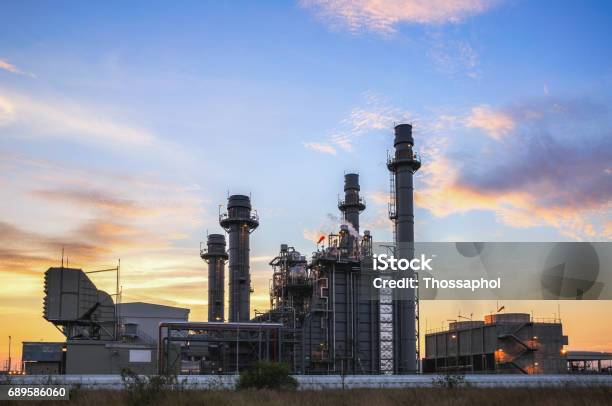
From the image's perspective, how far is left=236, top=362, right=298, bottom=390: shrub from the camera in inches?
1458

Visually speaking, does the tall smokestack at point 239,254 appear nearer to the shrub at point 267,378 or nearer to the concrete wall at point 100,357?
the concrete wall at point 100,357

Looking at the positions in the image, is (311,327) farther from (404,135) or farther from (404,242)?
(404,135)

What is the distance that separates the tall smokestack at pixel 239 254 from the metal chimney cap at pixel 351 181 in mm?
13807

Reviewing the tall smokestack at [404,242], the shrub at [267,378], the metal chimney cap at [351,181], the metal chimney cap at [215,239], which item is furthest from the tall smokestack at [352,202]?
the shrub at [267,378]

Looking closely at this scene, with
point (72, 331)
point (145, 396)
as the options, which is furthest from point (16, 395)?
point (72, 331)

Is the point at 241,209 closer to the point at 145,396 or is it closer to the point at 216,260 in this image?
the point at 216,260

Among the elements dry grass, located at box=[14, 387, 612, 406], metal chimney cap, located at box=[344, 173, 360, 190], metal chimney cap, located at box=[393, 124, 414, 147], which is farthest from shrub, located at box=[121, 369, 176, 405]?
metal chimney cap, located at box=[344, 173, 360, 190]

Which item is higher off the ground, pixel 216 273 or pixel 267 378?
pixel 216 273

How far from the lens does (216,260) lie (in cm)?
11125

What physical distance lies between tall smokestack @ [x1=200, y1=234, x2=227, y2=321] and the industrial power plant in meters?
14.8

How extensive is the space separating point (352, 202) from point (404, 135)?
2071 cm

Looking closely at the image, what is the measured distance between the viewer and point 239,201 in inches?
3674

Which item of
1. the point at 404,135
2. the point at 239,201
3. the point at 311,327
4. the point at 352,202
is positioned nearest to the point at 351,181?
the point at 352,202

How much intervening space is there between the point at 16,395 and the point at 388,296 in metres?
54.4
